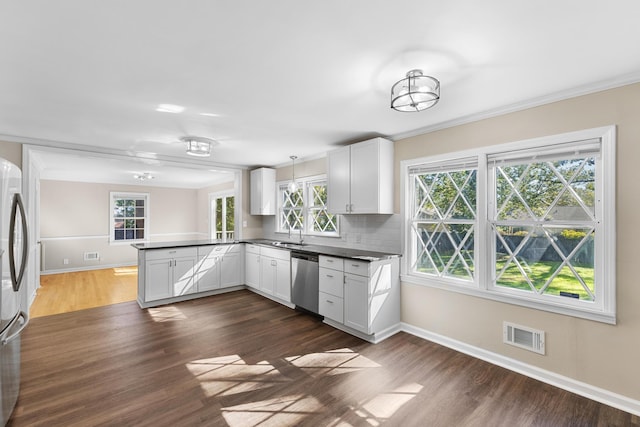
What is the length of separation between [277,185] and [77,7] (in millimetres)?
4255

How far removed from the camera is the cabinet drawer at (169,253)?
433cm

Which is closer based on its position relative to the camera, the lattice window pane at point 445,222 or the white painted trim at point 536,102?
the white painted trim at point 536,102

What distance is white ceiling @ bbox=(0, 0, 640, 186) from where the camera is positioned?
4.78 feet

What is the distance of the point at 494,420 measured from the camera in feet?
6.48

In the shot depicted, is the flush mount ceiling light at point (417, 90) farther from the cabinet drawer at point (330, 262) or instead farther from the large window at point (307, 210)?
the large window at point (307, 210)

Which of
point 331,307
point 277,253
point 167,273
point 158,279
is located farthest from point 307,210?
point 158,279

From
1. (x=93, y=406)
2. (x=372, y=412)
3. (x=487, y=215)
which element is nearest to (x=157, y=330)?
(x=93, y=406)

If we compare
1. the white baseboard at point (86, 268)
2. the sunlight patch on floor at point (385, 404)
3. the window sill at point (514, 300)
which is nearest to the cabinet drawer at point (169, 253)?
the window sill at point (514, 300)

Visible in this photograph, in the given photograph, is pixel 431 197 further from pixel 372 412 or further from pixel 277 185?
pixel 277 185

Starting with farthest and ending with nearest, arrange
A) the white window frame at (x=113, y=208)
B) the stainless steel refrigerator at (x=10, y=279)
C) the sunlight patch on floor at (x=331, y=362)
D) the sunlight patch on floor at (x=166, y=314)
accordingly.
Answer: the white window frame at (x=113, y=208) → the sunlight patch on floor at (x=166, y=314) → the sunlight patch on floor at (x=331, y=362) → the stainless steel refrigerator at (x=10, y=279)

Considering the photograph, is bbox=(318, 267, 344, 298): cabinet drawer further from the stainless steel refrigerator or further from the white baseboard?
the white baseboard

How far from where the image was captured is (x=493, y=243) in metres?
2.82

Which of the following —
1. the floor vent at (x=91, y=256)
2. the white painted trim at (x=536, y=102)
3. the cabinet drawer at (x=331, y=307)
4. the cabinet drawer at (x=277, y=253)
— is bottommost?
the cabinet drawer at (x=331, y=307)

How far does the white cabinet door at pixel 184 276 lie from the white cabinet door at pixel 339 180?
246cm
